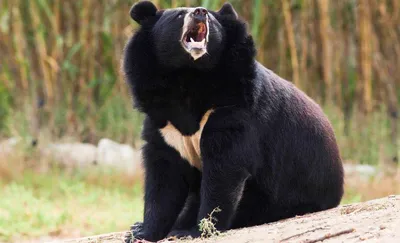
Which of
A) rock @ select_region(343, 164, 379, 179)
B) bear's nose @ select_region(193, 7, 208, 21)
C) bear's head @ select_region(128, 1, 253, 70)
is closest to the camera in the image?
bear's nose @ select_region(193, 7, 208, 21)

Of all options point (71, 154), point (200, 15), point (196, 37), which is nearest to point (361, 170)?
point (71, 154)

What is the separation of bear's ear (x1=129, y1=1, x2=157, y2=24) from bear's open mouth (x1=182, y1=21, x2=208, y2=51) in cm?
29

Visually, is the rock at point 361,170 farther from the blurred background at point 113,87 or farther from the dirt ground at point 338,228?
the dirt ground at point 338,228

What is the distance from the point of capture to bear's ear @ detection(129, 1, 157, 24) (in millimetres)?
4438

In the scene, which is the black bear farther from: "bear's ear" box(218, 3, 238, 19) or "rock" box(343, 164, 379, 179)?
"rock" box(343, 164, 379, 179)

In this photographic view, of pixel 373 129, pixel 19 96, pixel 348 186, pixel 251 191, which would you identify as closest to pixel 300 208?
pixel 251 191

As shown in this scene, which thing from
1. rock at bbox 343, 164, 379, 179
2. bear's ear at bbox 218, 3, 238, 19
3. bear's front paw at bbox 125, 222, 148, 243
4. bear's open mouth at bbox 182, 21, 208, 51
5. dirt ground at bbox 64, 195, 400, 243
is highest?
bear's ear at bbox 218, 3, 238, 19

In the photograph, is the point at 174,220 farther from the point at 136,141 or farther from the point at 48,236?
the point at 136,141

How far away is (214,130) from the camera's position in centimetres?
414

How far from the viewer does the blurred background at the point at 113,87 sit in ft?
27.5

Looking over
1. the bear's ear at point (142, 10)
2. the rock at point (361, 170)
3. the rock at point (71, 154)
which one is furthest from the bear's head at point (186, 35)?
the rock at point (71, 154)

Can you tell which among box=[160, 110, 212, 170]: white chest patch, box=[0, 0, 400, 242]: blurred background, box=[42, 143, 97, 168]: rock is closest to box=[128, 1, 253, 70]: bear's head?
box=[160, 110, 212, 170]: white chest patch

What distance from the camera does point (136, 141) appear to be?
→ 9.27 metres

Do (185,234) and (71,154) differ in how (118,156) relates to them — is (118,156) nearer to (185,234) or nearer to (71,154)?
(71,154)
